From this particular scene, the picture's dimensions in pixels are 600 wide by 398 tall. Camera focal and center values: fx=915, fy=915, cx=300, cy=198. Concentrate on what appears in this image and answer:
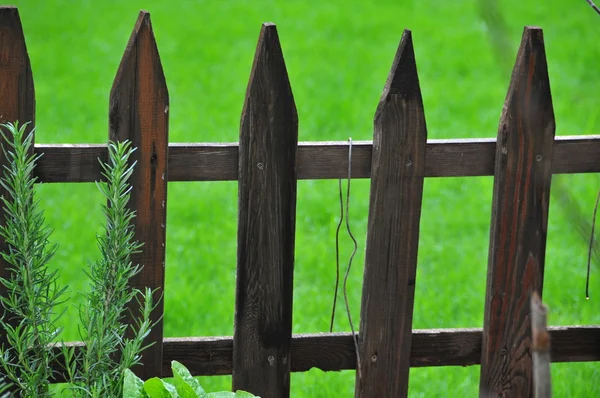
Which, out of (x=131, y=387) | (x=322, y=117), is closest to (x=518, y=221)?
(x=131, y=387)

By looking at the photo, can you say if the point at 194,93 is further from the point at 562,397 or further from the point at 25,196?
the point at 25,196

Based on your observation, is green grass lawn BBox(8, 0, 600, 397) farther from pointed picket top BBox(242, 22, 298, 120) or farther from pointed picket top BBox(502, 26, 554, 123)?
pointed picket top BBox(242, 22, 298, 120)

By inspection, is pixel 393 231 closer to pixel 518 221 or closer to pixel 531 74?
pixel 518 221

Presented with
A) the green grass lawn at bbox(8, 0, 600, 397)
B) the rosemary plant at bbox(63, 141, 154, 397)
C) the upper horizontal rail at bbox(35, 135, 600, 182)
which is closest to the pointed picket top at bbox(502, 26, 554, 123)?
the upper horizontal rail at bbox(35, 135, 600, 182)

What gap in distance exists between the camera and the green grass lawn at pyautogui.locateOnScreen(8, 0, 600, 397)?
160 inches

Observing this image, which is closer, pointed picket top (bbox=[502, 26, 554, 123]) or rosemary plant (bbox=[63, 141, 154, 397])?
rosemary plant (bbox=[63, 141, 154, 397])

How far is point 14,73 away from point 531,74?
4.58 feet

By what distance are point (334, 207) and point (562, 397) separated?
192 cm

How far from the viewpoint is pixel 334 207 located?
504cm

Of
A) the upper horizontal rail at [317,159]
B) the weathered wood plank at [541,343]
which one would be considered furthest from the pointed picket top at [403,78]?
the weathered wood plank at [541,343]

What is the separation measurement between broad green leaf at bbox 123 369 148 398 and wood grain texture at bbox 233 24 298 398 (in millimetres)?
535

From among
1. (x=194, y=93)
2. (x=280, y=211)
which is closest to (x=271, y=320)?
(x=280, y=211)

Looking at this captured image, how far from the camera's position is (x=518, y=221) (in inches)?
105

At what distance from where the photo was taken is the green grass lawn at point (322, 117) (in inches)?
160
